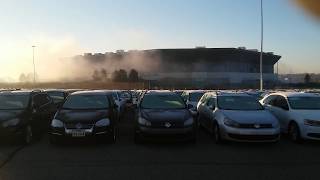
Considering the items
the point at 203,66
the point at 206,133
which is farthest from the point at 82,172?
the point at 203,66

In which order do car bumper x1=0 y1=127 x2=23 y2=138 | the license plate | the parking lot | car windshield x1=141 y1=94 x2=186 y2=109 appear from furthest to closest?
car windshield x1=141 y1=94 x2=186 y2=109 → car bumper x1=0 y1=127 x2=23 y2=138 → the license plate → the parking lot

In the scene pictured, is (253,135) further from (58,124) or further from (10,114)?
(10,114)

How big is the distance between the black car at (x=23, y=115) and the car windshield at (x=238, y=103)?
527 cm

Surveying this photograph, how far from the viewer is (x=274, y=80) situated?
114750 millimetres

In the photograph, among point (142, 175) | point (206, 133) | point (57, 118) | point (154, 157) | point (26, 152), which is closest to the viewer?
point (142, 175)

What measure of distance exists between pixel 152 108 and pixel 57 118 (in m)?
2.64

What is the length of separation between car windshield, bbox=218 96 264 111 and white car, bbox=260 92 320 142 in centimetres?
82

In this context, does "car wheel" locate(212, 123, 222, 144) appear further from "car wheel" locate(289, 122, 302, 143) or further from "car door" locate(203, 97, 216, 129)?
"car wheel" locate(289, 122, 302, 143)

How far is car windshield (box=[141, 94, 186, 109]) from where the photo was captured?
1354 centimetres

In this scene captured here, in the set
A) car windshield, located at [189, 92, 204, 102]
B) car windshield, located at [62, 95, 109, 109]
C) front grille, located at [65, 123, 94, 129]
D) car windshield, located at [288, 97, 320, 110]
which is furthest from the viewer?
car windshield, located at [189, 92, 204, 102]

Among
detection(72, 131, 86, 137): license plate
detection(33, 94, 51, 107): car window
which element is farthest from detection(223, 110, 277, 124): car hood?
detection(33, 94, 51, 107): car window

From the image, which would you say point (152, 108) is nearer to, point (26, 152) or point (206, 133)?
point (206, 133)

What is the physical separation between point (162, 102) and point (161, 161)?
13.1 feet

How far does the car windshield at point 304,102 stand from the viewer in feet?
45.0
